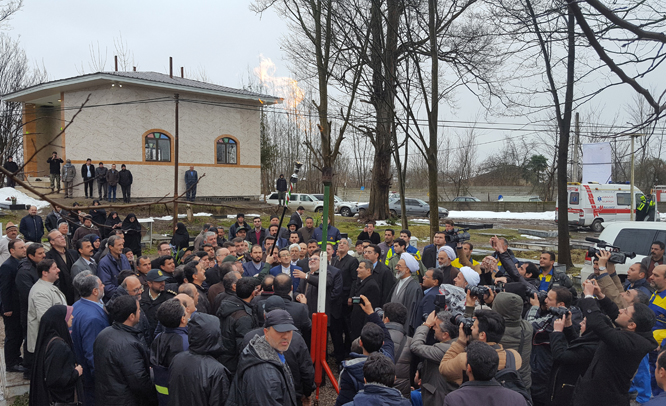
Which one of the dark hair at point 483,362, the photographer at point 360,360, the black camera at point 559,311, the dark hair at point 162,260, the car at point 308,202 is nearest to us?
the dark hair at point 483,362

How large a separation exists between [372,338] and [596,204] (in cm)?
2333

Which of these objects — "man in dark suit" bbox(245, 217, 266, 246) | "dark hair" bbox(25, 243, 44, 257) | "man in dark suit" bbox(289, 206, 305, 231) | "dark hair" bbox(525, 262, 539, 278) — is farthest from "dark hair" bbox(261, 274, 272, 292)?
"man in dark suit" bbox(289, 206, 305, 231)

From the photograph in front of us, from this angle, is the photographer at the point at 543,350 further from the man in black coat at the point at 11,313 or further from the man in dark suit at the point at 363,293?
the man in black coat at the point at 11,313

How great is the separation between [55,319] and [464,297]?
4.11 meters

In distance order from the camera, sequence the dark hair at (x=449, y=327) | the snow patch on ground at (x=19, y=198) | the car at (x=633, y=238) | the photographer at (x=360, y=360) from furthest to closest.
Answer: the snow patch on ground at (x=19, y=198) → the car at (x=633, y=238) → the dark hair at (x=449, y=327) → the photographer at (x=360, y=360)

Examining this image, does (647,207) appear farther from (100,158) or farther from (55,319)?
(100,158)

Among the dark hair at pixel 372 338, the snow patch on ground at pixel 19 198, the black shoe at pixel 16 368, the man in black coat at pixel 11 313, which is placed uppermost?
the snow patch on ground at pixel 19 198

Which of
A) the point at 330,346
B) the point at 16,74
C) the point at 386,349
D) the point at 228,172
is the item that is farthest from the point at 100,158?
the point at 386,349

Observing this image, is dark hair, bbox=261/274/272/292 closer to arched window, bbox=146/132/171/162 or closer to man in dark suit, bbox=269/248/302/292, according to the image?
man in dark suit, bbox=269/248/302/292

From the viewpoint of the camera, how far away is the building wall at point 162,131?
21.8 meters

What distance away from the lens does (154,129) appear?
2317 cm

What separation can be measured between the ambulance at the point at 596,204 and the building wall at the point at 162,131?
57.9 feet

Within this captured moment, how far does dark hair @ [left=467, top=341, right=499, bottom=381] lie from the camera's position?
293 cm

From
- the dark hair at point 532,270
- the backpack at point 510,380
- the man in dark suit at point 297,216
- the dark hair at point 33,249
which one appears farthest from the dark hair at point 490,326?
the man in dark suit at point 297,216
